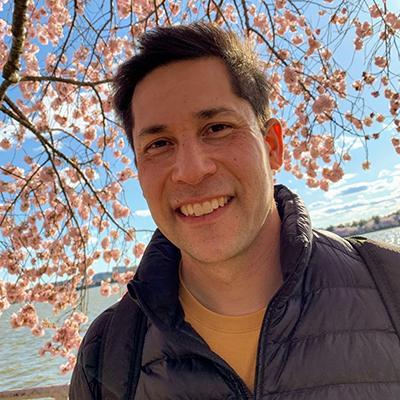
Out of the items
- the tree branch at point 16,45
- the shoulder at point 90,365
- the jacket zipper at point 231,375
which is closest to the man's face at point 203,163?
the jacket zipper at point 231,375

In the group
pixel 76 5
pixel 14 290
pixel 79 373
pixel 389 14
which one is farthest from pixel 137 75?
pixel 14 290

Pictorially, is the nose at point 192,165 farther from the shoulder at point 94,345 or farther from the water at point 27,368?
the water at point 27,368

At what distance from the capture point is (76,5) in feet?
11.9

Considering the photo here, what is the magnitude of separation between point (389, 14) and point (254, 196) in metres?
3.16

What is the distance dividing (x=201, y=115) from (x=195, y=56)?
26 cm

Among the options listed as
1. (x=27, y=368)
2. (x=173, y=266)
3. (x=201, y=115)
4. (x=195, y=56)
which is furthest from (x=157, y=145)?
(x=27, y=368)

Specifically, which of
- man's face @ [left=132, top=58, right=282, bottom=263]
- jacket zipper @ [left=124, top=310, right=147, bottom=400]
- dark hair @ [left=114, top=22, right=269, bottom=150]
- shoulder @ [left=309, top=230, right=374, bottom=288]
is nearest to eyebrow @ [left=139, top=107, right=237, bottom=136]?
man's face @ [left=132, top=58, right=282, bottom=263]

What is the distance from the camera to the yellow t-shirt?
116 centimetres

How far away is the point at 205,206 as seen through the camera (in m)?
1.28

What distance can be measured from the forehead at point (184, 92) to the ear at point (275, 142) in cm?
17

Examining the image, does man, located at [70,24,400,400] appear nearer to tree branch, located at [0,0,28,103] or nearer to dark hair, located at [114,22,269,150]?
dark hair, located at [114,22,269,150]

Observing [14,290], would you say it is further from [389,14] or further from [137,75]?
[389,14]

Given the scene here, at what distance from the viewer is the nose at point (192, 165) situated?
1247mm

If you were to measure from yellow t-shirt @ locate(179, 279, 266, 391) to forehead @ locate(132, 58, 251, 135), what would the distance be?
0.63 m
